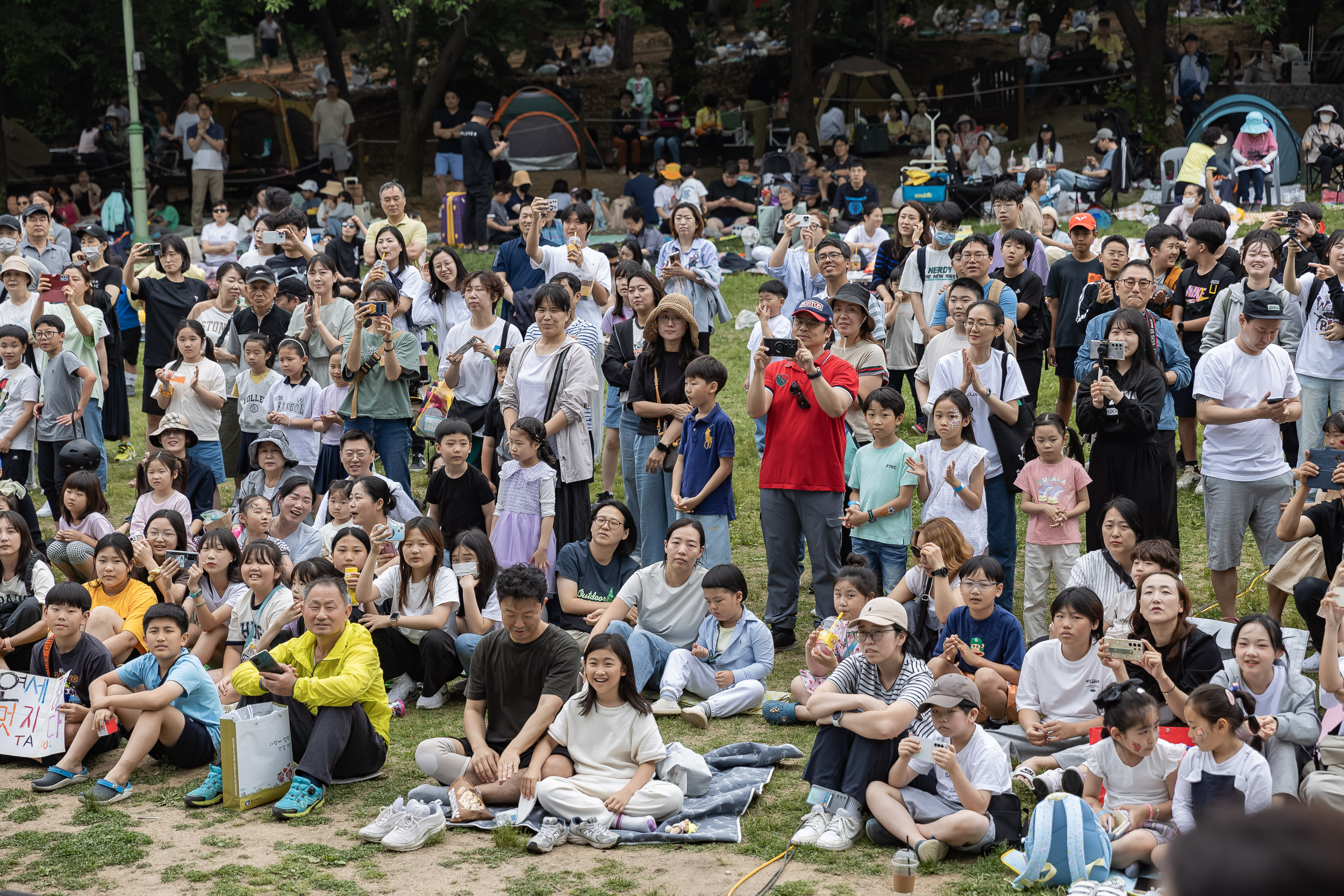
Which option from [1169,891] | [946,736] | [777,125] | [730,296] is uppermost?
[777,125]

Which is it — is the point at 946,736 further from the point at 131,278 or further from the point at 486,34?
the point at 486,34

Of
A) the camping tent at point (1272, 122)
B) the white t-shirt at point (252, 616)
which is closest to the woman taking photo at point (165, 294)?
the white t-shirt at point (252, 616)

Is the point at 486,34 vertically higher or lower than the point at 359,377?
higher

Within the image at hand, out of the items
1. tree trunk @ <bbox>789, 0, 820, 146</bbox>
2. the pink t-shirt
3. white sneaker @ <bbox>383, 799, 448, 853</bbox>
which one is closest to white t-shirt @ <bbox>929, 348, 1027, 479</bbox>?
the pink t-shirt

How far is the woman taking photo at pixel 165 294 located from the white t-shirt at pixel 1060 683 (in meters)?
7.78

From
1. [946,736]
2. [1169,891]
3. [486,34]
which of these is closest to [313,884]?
[946,736]

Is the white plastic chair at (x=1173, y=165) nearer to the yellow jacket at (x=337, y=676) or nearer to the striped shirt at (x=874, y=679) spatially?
the striped shirt at (x=874, y=679)

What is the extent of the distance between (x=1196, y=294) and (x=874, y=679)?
179 inches

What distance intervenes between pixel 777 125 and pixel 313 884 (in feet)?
63.8

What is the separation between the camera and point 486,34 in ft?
79.2

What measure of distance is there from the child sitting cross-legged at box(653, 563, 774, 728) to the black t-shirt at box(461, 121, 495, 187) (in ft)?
38.0

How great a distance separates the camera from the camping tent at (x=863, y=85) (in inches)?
948

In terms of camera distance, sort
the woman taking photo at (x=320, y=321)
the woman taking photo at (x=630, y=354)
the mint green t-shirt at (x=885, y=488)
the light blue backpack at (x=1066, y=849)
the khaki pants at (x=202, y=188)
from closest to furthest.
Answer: the light blue backpack at (x=1066, y=849) < the mint green t-shirt at (x=885, y=488) < the woman taking photo at (x=630, y=354) < the woman taking photo at (x=320, y=321) < the khaki pants at (x=202, y=188)

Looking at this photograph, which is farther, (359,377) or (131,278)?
(131,278)
